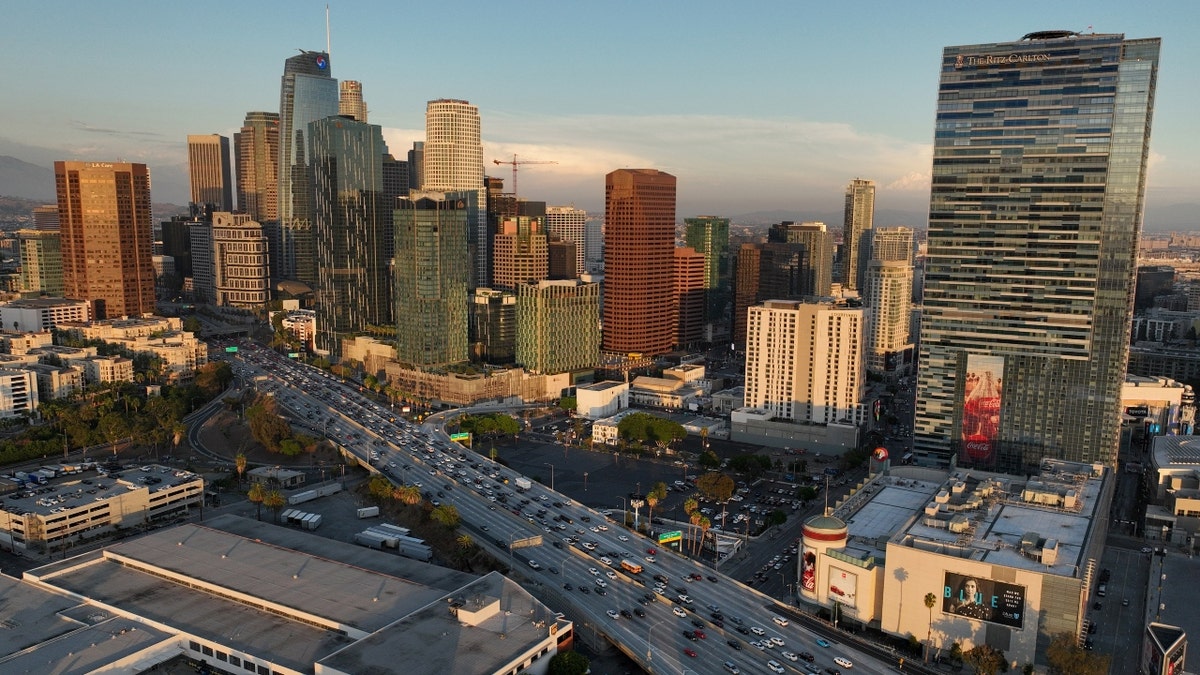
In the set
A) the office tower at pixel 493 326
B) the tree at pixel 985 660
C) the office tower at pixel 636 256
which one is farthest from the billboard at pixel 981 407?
the office tower at pixel 493 326

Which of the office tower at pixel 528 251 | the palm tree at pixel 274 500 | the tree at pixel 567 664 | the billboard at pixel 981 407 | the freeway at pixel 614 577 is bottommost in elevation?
the freeway at pixel 614 577

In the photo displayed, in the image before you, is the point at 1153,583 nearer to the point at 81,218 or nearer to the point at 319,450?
the point at 319,450

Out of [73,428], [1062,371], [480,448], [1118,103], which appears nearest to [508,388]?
[480,448]

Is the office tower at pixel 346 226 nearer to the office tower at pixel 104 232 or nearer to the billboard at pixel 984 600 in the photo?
the office tower at pixel 104 232

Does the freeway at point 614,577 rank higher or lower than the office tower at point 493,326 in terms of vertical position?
lower

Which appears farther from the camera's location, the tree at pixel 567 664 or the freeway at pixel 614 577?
the freeway at pixel 614 577

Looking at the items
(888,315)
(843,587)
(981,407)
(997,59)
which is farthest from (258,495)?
(888,315)

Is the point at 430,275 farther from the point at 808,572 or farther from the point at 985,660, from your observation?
the point at 985,660

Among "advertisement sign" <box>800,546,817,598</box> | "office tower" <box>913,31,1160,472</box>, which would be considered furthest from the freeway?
"office tower" <box>913,31,1160,472</box>
